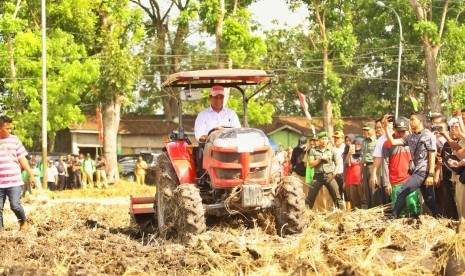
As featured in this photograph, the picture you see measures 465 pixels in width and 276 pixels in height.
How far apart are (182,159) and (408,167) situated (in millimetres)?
3495

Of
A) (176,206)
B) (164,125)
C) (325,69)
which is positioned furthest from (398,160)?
(164,125)

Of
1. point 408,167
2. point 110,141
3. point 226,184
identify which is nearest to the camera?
point 226,184

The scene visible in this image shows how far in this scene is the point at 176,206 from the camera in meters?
11.2

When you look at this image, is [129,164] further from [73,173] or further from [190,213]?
[190,213]

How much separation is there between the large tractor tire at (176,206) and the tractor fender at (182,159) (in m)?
0.14

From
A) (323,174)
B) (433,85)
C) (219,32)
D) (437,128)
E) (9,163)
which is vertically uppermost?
(219,32)

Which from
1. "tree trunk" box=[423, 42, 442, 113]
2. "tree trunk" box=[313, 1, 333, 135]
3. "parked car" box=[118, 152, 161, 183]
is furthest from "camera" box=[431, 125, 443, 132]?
"tree trunk" box=[313, 1, 333, 135]

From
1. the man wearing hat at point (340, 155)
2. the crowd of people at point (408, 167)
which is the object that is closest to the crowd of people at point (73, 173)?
the man wearing hat at point (340, 155)

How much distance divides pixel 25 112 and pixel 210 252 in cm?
2927

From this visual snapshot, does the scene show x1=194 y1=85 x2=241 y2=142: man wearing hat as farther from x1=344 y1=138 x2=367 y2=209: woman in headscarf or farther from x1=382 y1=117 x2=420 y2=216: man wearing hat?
x1=344 y1=138 x2=367 y2=209: woman in headscarf

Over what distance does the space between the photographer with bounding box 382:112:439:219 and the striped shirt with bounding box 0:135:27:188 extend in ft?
17.6

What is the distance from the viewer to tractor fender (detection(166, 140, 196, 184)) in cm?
1158

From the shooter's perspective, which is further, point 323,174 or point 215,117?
point 323,174

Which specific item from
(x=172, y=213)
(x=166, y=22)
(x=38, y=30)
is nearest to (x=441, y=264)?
(x=172, y=213)
